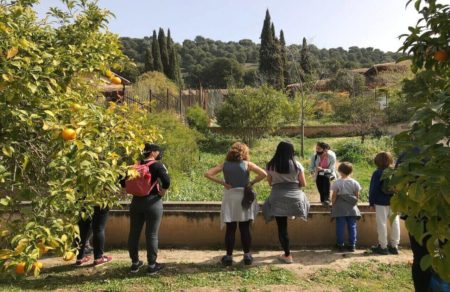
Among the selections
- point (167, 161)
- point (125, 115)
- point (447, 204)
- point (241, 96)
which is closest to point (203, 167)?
point (167, 161)

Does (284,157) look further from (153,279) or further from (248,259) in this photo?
(153,279)

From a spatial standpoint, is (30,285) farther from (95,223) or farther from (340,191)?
(340,191)

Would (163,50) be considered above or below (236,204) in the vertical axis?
above

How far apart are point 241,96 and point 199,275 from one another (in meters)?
14.2

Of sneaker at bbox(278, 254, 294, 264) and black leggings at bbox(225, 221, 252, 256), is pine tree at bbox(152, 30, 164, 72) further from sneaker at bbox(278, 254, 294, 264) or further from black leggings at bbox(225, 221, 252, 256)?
sneaker at bbox(278, 254, 294, 264)

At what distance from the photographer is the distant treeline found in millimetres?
36891

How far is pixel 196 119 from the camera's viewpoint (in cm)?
1902

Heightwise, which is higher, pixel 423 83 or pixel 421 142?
pixel 423 83

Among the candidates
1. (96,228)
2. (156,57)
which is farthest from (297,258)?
(156,57)

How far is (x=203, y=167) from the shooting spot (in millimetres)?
12633

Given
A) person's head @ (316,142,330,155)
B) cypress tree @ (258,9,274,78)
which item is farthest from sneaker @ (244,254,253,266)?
cypress tree @ (258,9,274,78)

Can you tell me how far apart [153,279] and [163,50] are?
160ft

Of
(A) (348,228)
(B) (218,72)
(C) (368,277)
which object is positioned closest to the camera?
(C) (368,277)

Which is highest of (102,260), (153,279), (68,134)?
(68,134)
